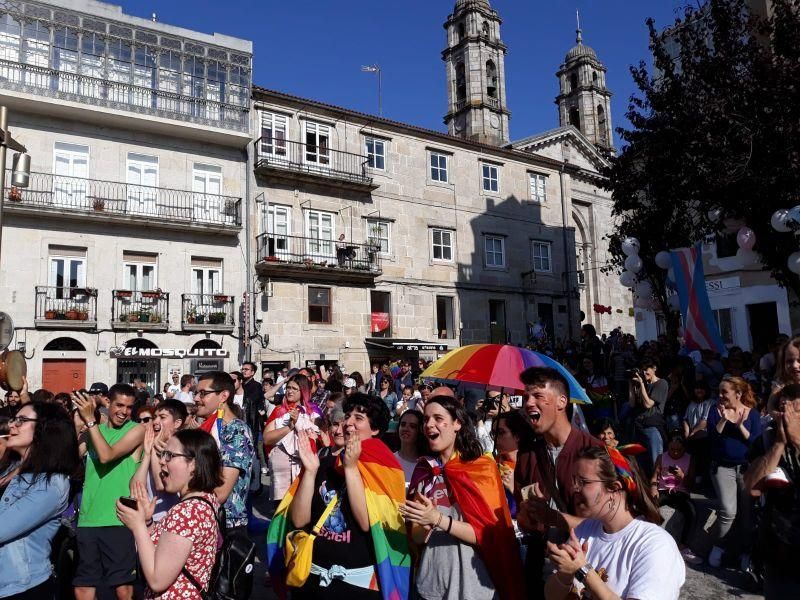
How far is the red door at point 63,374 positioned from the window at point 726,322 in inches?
828

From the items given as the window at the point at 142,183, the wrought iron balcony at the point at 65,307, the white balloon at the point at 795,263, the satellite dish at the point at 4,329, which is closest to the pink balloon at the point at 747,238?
the white balloon at the point at 795,263

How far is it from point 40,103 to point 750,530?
22017 millimetres

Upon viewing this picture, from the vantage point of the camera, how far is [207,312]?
72.1ft

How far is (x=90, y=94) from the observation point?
20.7 m

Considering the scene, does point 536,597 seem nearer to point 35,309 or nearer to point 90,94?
point 35,309

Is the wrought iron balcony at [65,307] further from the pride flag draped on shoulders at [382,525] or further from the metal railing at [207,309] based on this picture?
the pride flag draped on shoulders at [382,525]

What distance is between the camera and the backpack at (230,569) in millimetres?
3133

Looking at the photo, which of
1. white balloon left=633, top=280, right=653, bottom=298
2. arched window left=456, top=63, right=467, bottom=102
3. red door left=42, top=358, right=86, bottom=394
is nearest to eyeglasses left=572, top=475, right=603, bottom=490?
white balloon left=633, top=280, right=653, bottom=298

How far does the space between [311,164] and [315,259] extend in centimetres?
383

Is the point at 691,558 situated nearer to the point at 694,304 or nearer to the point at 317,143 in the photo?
the point at 694,304

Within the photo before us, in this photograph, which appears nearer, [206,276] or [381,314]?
[206,276]

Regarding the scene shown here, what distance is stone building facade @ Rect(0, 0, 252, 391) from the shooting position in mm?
19750

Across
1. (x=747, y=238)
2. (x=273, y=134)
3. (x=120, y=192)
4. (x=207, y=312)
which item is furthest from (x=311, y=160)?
(x=747, y=238)

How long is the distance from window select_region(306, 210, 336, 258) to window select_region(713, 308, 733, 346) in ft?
46.8
